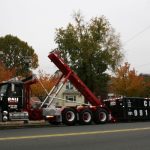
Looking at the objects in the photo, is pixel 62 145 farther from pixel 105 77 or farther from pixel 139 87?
pixel 139 87

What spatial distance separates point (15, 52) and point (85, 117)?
61025mm

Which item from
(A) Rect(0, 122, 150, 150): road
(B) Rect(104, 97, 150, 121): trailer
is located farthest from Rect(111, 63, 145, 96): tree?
(A) Rect(0, 122, 150, 150): road

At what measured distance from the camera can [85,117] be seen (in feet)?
91.2

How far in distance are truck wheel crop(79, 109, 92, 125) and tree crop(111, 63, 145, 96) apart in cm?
4113

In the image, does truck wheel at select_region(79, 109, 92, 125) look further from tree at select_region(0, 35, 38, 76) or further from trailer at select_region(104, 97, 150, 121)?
tree at select_region(0, 35, 38, 76)

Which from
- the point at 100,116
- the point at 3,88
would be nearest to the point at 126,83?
the point at 100,116

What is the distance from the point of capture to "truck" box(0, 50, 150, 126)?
85.7ft

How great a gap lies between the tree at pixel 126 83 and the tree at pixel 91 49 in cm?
973

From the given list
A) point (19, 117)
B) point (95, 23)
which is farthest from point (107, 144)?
point (95, 23)

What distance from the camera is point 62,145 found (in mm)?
14789

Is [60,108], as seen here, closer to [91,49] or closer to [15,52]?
[91,49]

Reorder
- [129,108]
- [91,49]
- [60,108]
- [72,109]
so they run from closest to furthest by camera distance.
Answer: [60,108], [72,109], [129,108], [91,49]

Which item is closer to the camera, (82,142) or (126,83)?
(82,142)

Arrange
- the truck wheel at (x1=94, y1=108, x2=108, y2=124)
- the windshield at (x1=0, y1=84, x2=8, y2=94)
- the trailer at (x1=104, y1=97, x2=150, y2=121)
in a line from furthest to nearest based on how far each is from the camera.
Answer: the trailer at (x1=104, y1=97, x2=150, y2=121), the truck wheel at (x1=94, y1=108, x2=108, y2=124), the windshield at (x1=0, y1=84, x2=8, y2=94)
